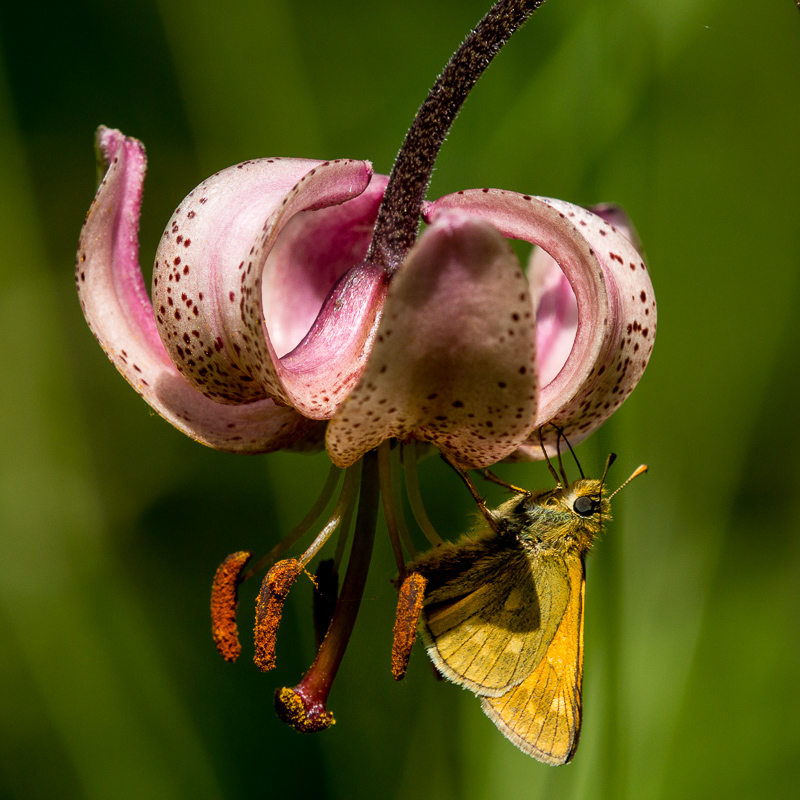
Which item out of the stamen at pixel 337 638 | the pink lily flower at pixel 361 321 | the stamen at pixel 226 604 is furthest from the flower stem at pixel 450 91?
the stamen at pixel 226 604

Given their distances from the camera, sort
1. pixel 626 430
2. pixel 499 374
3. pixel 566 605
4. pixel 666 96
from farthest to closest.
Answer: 1. pixel 666 96
2. pixel 626 430
3. pixel 566 605
4. pixel 499 374

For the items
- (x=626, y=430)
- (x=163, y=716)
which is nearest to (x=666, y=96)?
(x=626, y=430)

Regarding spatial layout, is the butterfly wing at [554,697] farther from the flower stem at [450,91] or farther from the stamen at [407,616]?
the flower stem at [450,91]

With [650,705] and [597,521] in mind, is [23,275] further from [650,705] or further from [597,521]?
[650,705]

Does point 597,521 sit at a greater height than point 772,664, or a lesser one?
greater

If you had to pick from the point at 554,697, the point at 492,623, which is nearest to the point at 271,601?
the point at 492,623

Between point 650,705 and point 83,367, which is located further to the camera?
point 83,367

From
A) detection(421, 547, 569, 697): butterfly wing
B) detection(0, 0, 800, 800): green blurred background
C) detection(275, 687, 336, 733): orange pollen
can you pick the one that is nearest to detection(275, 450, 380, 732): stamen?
detection(275, 687, 336, 733): orange pollen
